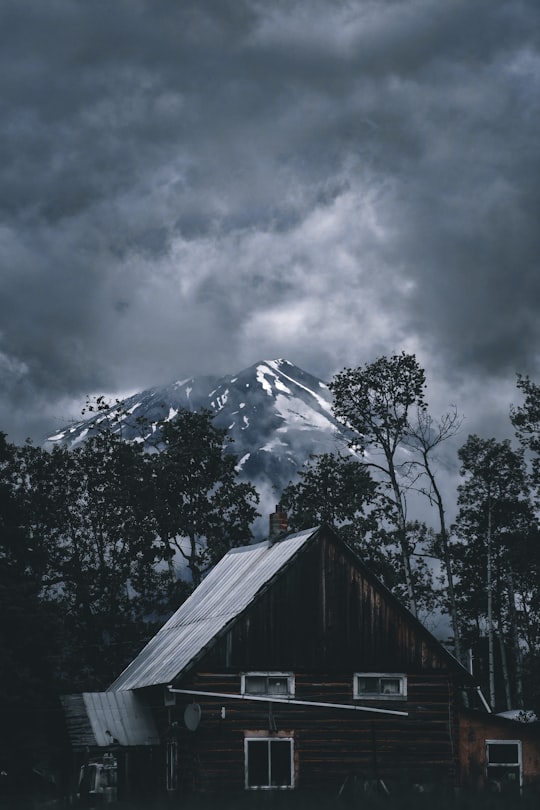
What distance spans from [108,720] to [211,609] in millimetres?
5138

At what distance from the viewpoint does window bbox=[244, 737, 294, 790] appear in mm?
36125

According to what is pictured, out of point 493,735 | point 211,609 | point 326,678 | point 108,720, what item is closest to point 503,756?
point 493,735

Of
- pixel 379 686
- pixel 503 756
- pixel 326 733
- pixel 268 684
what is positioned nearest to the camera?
pixel 268 684

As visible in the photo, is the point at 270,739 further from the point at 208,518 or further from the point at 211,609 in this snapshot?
the point at 208,518

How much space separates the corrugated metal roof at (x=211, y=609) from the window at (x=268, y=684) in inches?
71.6

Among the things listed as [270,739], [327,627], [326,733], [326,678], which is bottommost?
[270,739]

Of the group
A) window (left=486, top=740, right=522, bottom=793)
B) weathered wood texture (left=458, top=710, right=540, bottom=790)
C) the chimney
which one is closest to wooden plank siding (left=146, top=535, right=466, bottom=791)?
weathered wood texture (left=458, top=710, right=540, bottom=790)

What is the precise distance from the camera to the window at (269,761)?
36.1 m

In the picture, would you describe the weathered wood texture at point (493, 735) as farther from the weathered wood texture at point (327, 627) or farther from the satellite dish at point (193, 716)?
the satellite dish at point (193, 716)

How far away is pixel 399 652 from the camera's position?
126 feet

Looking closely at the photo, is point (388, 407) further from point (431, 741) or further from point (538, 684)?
point (431, 741)

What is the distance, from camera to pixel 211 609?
4134 cm

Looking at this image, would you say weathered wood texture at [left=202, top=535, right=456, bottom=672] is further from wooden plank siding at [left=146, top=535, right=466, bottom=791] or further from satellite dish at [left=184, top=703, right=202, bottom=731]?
satellite dish at [left=184, top=703, right=202, bottom=731]

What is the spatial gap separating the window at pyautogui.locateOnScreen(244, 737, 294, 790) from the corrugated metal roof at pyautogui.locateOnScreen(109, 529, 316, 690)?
3462 millimetres
